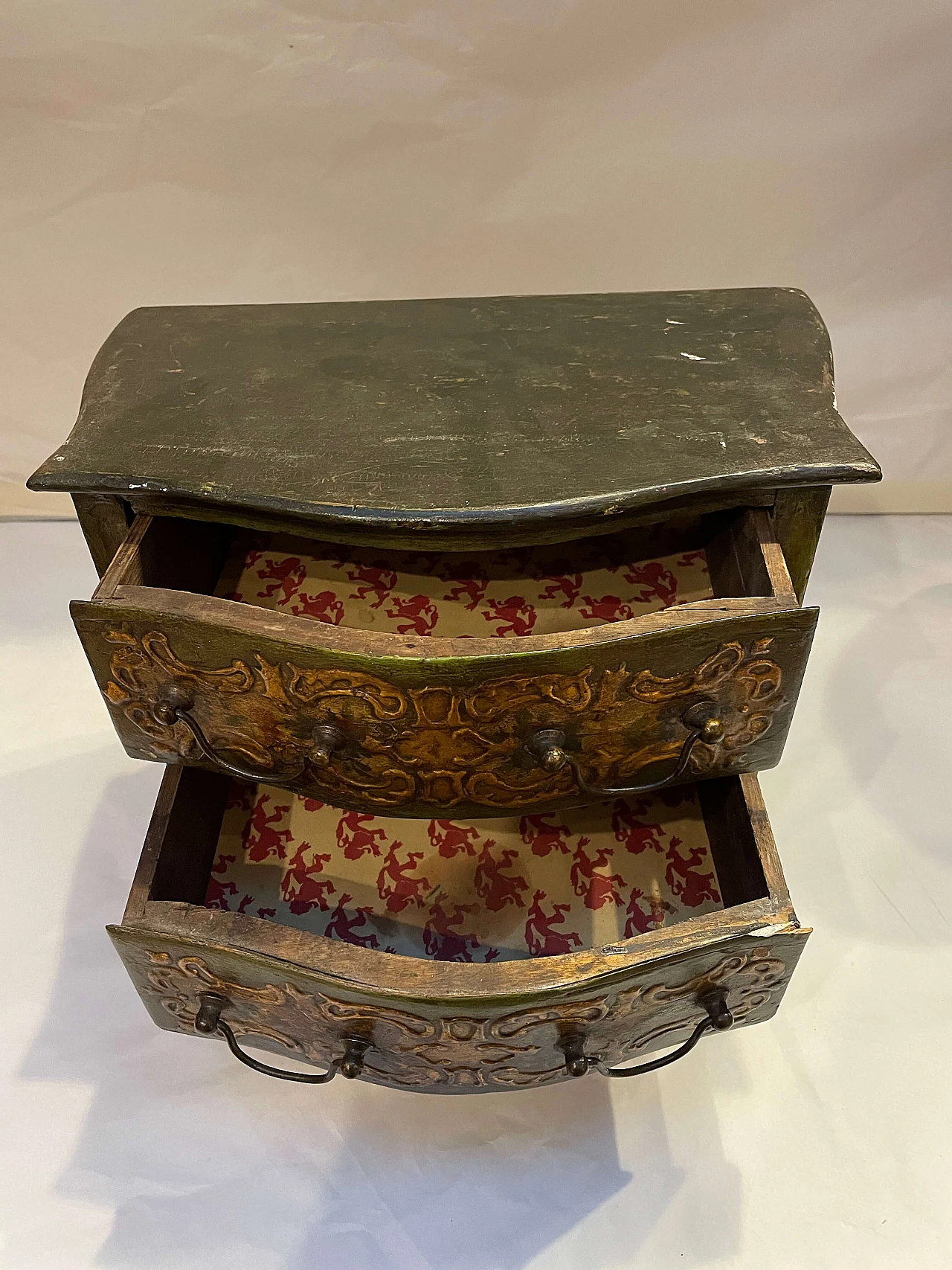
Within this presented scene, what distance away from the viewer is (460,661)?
0.73 m

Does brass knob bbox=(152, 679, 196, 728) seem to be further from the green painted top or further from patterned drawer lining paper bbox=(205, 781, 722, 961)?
patterned drawer lining paper bbox=(205, 781, 722, 961)

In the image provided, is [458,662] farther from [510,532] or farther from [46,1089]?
[46,1089]

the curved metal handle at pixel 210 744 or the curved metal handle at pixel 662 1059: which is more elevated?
the curved metal handle at pixel 210 744

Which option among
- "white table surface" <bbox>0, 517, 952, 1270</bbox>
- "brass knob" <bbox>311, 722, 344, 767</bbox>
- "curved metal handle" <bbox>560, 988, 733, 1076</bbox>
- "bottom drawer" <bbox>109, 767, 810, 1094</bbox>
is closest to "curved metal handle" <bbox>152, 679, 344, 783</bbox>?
"brass knob" <bbox>311, 722, 344, 767</bbox>

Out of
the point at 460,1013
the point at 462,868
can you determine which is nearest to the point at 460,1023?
the point at 460,1013

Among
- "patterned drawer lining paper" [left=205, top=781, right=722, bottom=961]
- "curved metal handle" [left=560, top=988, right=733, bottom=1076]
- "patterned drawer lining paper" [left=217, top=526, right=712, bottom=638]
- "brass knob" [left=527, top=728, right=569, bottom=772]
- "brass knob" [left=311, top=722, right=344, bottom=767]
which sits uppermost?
"brass knob" [left=527, top=728, right=569, bottom=772]

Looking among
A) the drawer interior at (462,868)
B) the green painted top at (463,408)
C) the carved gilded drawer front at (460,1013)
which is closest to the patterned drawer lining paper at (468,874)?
the drawer interior at (462,868)

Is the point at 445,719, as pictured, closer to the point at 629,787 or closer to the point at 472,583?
the point at 629,787

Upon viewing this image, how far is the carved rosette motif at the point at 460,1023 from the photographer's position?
783 mm

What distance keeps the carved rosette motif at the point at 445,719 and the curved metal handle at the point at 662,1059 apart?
176mm

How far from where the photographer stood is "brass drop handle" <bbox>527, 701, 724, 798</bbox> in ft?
2.58

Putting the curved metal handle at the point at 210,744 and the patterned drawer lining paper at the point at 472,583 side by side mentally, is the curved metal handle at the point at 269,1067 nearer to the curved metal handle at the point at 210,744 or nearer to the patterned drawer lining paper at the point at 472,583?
the curved metal handle at the point at 210,744

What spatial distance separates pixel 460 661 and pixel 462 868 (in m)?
0.37

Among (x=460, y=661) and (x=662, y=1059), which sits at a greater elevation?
(x=460, y=661)
